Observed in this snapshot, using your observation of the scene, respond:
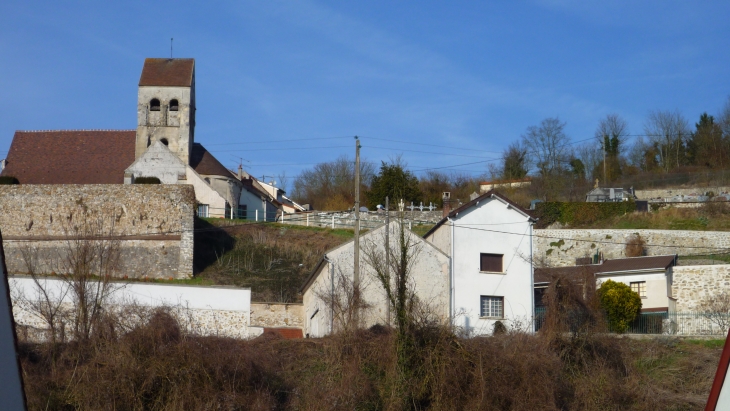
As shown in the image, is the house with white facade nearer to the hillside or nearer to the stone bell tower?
the hillside

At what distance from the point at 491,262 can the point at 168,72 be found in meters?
27.1

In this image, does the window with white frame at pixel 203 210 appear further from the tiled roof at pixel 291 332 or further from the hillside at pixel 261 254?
the tiled roof at pixel 291 332

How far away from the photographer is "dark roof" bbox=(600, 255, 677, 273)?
100 feet

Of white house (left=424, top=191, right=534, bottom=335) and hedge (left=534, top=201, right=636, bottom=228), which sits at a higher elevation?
hedge (left=534, top=201, right=636, bottom=228)

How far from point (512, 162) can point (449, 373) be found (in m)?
45.3

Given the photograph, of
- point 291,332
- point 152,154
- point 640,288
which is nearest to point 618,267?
point 640,288

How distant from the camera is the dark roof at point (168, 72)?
46.4m

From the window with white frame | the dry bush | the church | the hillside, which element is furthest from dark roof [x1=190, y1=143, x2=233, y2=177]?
the dry bush

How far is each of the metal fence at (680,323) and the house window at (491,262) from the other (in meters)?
2.29

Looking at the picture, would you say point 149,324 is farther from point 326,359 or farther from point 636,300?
point 636,300

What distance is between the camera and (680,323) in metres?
26.8

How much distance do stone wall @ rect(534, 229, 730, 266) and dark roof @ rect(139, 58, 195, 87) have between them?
2350cm

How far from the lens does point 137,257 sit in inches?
1299

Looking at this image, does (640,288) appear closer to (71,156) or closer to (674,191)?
(674,191)
